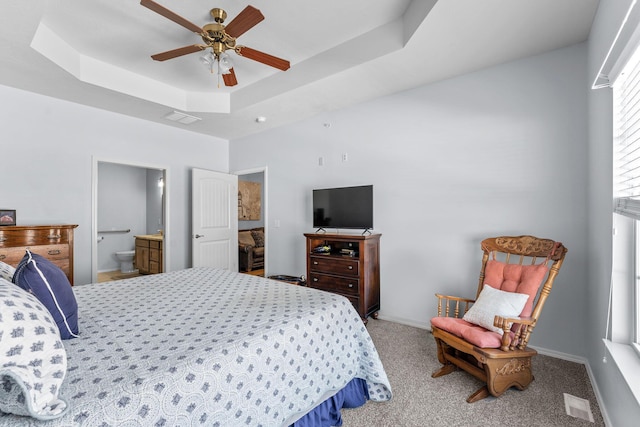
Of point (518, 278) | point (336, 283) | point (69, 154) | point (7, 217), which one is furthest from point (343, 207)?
point (7, 217)

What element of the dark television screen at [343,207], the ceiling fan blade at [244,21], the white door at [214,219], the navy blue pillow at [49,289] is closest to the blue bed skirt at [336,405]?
the navy blue pillow at [49,289]

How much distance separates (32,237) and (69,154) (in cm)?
113

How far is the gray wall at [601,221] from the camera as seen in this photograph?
5.05ft

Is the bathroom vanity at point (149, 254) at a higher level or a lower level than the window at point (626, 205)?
lower

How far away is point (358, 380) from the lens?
192 cm

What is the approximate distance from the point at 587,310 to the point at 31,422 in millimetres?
3340

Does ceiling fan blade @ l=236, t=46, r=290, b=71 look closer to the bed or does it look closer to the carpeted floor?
the bed

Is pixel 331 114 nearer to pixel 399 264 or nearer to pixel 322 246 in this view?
pixel 322 246

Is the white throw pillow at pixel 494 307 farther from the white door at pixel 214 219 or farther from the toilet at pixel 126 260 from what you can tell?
the toilet at pixel 126 260

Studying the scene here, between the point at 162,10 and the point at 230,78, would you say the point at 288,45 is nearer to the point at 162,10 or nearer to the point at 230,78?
the point at 230,78

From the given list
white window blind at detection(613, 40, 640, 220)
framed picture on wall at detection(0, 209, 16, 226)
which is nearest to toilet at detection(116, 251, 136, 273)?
framed picture on wall at detection(0, 209, 16, 226)

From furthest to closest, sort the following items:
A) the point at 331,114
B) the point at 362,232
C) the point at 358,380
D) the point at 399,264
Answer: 1. the point at 331,114
2. the point at 362,232
3. the point at 399,264
4. the point at 358,380

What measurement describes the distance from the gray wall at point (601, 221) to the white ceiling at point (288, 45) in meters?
0.39

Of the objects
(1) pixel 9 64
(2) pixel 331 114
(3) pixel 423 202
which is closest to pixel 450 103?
(3) pixel 423 202
